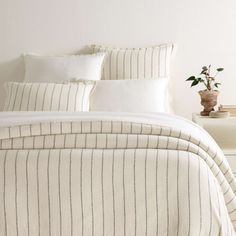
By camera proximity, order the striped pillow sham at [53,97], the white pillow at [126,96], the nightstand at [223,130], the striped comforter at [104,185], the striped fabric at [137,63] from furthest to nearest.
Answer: the striped fabric at [137,63], the nightstand at [223,130], the white pillow at [126,96], the striped pillow sham at [53,97], the striped comforter at [104,185]

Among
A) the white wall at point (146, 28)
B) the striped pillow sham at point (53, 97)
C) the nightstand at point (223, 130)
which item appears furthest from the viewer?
the white wall at point (146, 28)

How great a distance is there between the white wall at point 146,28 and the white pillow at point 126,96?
1.76 ft

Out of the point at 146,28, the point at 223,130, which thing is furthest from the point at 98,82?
the point at 223,130

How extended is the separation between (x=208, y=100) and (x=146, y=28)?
→ 2.22ft

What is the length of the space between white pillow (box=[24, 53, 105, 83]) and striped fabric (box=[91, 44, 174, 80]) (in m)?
0.07

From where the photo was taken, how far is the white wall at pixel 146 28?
398 cm

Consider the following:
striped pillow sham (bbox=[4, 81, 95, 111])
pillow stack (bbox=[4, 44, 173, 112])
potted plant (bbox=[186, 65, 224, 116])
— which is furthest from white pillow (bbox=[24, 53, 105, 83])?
potted plant (bbox=[186, 65, 224, 116])

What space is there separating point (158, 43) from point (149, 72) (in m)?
0.33

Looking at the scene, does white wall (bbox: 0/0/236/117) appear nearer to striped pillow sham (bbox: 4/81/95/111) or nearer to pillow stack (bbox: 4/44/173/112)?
pillow stack (bbox: 4/44/173/112)

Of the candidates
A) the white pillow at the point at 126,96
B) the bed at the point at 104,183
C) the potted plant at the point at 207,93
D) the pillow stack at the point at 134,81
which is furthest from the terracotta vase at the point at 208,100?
the bed at the point at 104,183

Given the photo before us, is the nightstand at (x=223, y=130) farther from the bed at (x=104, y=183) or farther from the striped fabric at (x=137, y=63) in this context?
the bed at (x=104, y=183)

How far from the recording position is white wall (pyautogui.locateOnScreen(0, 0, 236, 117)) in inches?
157

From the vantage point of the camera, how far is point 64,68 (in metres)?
3.68

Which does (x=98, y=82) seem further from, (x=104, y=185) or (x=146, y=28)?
(x=104, y=185)
